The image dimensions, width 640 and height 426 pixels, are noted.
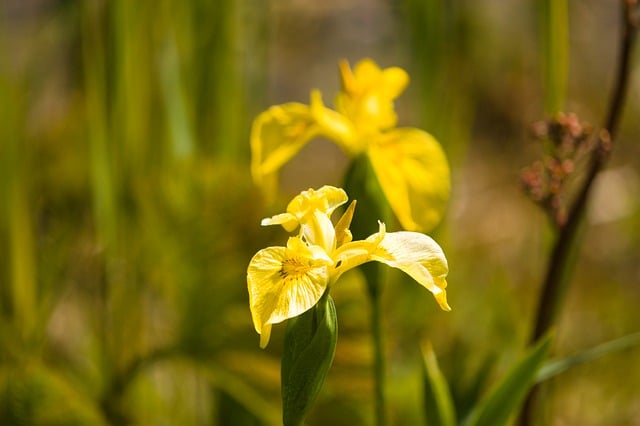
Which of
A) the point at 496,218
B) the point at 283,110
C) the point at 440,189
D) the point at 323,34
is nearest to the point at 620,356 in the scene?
the point at 440,189

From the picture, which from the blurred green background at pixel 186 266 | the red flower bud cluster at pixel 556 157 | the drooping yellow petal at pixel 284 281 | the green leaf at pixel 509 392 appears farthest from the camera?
the blurred green background at pixel 186 266

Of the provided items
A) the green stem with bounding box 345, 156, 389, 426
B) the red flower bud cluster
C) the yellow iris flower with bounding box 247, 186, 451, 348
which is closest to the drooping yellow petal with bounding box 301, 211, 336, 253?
the yellow iris flower with bounding box 247, 186, 451, 348

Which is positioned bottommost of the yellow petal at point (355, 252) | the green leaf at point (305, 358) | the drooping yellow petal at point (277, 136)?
the green leaf at point (305, 358)

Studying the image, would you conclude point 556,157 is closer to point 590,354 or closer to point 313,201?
point 590,354

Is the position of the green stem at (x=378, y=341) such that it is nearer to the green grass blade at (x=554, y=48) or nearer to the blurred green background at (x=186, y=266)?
the blurred green background at (x=186, y=266)

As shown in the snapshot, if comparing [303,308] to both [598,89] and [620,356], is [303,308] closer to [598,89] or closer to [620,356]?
[620,356]

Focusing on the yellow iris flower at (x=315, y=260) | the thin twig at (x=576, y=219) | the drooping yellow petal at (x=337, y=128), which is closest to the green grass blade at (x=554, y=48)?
the thin twig at (x=576, y=219)
